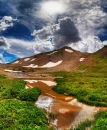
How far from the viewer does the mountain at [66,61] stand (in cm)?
10466

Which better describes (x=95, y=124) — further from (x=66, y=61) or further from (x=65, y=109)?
(x=66, y=61)

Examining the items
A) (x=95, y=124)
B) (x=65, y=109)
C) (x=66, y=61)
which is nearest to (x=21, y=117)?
(x=95, y=124)

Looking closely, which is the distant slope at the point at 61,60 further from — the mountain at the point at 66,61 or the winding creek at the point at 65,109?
the winding creek at the point at 65,109

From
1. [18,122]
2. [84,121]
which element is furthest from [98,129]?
[18,122]

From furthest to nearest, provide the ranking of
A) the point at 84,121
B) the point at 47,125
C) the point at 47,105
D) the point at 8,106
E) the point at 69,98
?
the point at 69,98, the point at 47,105, the point at 8,106, the point at 84,121, the point at 47,125

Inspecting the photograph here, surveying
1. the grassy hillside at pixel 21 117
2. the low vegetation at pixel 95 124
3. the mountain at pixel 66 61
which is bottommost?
the low vegetation at pixel 95 124

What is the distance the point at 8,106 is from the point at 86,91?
50.5ft

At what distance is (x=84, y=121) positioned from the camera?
894 inches

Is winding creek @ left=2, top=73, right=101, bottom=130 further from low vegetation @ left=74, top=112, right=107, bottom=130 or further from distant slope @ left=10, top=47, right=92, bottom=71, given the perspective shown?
distant slope @ left=10, top=47, right=92, bottom=71

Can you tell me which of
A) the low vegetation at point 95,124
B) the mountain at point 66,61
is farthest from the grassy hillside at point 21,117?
the mountain at point 66,61

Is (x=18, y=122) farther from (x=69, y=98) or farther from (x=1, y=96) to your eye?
(x=69, y=98)

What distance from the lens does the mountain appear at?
105m

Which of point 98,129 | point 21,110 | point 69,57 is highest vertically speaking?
point 69,57

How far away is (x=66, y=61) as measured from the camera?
121 meters
